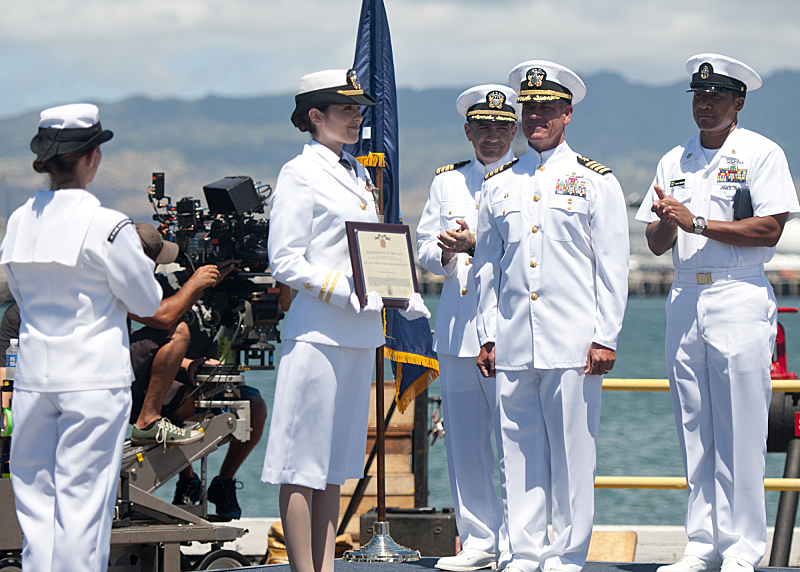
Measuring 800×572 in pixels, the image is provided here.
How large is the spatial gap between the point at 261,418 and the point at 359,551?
104 cm

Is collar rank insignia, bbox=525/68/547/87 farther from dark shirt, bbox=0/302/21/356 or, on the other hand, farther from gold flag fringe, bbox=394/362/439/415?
dark shirt, bbox=0/302/21/356

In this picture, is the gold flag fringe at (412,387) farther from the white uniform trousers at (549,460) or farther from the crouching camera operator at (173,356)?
the white uniform trousers at (549,460)

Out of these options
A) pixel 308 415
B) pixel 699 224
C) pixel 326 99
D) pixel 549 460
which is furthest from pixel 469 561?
pixel 326 99

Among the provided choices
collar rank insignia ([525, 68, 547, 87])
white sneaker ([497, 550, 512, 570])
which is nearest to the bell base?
white sneaker ([497, 550, 512, 570])

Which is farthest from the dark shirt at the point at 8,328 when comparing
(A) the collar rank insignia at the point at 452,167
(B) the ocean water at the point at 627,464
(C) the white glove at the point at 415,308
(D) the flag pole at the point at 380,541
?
(B) the ocean water at the point at 627,464

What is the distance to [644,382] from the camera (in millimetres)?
5492

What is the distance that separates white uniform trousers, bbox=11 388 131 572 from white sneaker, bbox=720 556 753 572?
7.46 ft

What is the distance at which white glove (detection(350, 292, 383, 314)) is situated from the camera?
4.03 meters

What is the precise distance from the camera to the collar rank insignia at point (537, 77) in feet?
14.5

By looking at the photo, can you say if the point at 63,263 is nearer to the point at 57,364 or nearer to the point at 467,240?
the point at 57,364

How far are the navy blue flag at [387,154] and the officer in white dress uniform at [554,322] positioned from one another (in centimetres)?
153

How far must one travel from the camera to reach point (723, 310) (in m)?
4.43

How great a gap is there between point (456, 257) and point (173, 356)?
144 centimetres

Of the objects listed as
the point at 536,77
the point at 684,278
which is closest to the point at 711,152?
the point at 684,278
